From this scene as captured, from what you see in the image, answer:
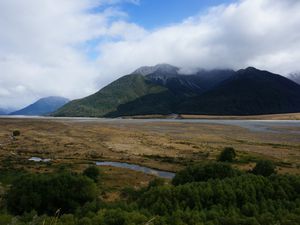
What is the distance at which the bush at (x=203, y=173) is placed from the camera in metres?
29.6

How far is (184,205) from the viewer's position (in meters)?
17.4

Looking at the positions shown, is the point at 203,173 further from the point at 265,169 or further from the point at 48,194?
the point at 48,194

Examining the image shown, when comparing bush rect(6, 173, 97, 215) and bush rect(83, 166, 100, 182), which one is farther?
bush rect(83, 166, 100, 182)

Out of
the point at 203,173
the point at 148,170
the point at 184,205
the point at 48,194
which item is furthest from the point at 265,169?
the point at 48,194

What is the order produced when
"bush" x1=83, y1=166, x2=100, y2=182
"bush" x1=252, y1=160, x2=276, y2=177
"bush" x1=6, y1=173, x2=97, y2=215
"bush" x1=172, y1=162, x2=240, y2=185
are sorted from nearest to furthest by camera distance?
"bush" x1=6, y1=173, x2=97, y2=215 → "bush" x1=172, y1=162, x2=240, y2=185 → "bush" x1=252, y1=160, x2=276, y2=177 → "bush" x1=83, y1=166, x2=100, y2=182

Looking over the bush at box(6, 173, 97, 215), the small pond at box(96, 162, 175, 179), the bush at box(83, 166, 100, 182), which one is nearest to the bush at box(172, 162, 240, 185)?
the bush at box(6, 173, 97, 215)

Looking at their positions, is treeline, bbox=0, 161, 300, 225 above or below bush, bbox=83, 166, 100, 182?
above

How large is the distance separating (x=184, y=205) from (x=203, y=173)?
43.4 feet

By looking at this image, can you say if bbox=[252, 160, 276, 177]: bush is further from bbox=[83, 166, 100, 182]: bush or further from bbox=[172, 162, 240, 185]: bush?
bbox=[83, 166, 100, 182]: bush

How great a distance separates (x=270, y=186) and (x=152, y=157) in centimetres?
4668

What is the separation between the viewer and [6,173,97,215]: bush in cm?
2584

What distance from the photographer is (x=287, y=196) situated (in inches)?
752

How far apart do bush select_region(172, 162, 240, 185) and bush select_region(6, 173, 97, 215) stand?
8367 mm

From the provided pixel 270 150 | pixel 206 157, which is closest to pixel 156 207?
pixel 206 157
